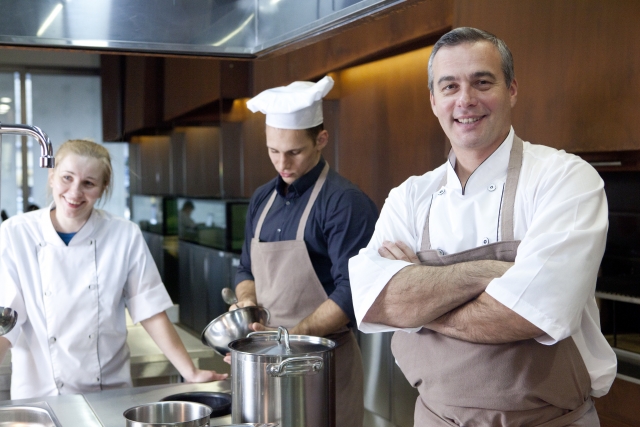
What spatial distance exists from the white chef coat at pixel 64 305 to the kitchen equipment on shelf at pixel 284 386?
72cm

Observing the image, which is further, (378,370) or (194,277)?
(194,277)

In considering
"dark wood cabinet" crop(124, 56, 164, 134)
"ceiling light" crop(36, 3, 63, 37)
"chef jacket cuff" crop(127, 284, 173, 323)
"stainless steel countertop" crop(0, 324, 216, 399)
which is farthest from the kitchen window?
"ceiling light" crop(36, 3, 63, 37)

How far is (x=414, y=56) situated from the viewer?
3441mm

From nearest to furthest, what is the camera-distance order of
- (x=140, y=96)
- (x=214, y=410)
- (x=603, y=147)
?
(x=214, y=410)
(x=603, y=147)
(x=140, y=96)

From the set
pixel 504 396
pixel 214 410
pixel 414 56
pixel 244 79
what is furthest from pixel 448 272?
pixel 244 79

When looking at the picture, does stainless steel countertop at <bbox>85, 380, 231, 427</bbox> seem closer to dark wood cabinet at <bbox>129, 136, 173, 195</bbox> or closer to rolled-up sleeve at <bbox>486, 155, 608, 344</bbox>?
rolled-up sleeve at <bbox>486, 155, 608, 344</bbox>

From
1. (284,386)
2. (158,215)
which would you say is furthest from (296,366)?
(158,215)

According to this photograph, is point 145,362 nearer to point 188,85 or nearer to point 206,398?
point 206,398

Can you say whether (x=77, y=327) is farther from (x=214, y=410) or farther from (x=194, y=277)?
(x=194, y=277)

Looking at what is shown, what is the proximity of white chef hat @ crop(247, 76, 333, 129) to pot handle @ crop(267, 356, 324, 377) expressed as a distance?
1.00 metres

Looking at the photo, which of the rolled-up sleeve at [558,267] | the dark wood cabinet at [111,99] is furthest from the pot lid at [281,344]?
the dark wood cabinet at [111,99]

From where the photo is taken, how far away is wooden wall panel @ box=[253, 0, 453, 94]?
9.93 ft

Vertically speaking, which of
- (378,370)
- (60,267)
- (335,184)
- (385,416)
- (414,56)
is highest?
(414,56)

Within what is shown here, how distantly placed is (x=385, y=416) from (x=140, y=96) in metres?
3.43
